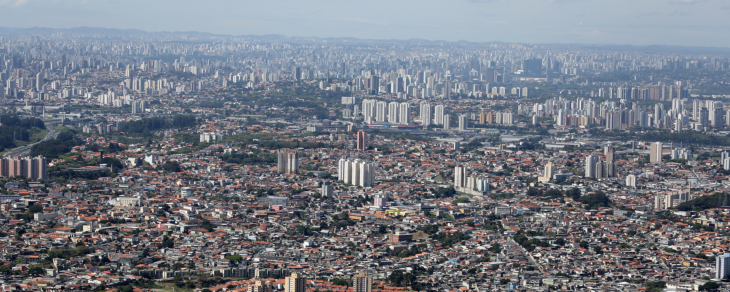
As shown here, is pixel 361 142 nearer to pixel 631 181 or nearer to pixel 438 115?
pixel 631 181

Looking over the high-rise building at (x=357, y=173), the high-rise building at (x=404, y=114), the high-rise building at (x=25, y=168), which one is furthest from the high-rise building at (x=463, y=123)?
the high-rise building at (x=25, y=168)

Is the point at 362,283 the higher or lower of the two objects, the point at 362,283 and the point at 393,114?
the lower

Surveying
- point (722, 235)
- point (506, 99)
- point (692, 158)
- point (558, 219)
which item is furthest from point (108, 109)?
point (722, 235)

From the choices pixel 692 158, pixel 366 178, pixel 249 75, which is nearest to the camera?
pixel 366 178

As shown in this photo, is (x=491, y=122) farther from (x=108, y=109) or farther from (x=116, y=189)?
(x=116, y=189)

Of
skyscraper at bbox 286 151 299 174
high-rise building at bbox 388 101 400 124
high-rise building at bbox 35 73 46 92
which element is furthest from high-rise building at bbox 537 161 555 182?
high-rise building at bbox 35 73 46 92

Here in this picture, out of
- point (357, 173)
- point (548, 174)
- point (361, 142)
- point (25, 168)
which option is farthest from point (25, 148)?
point (548, 174)

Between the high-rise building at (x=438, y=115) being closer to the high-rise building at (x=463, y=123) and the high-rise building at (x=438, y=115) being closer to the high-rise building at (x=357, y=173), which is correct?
the high-rise building at (x=463, y=123)
